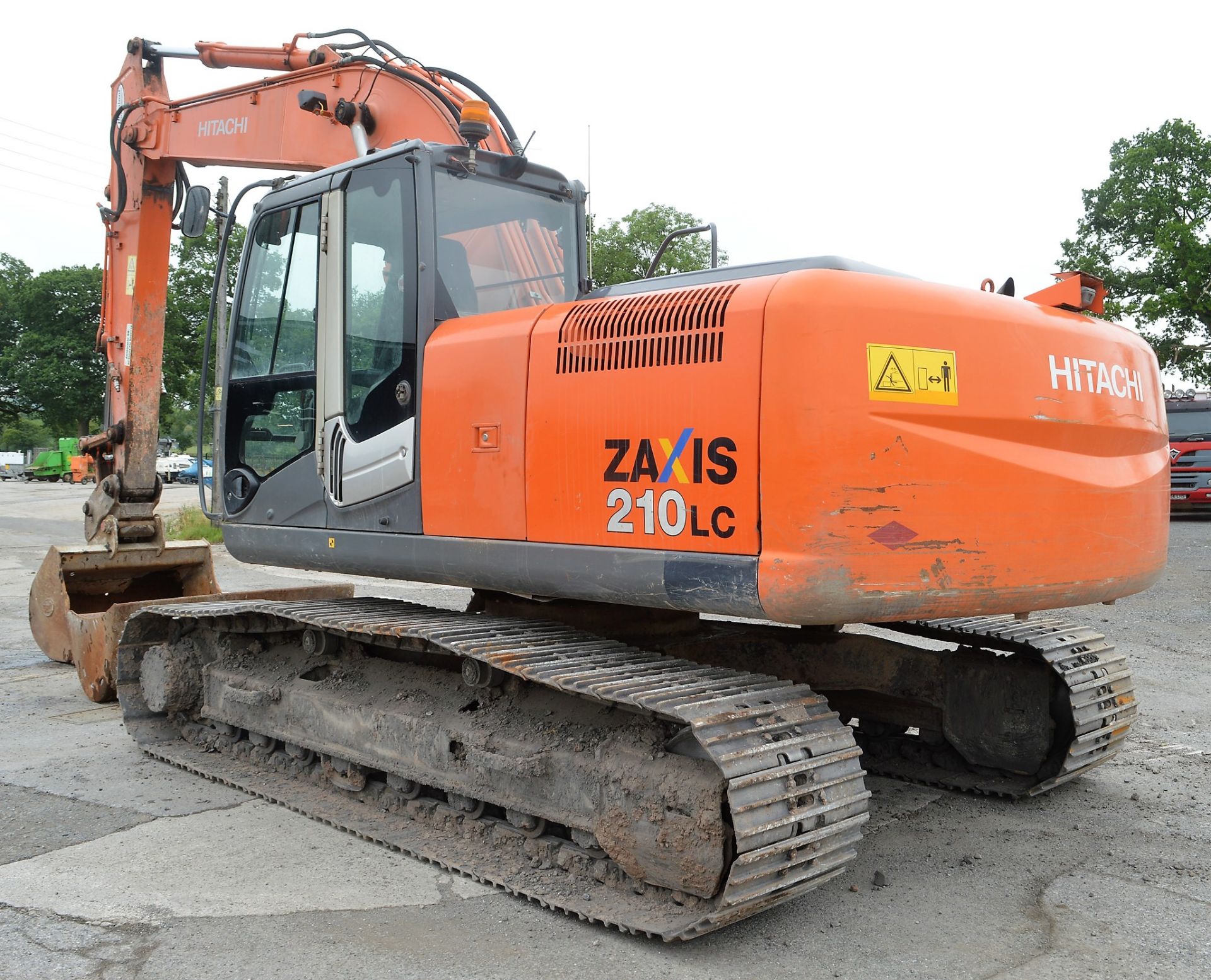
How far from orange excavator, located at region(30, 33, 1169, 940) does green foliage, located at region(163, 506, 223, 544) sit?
42.7ft

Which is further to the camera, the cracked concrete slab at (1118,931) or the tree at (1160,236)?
the tree at (1160,236)

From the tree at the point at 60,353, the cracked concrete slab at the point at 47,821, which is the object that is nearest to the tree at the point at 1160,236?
the cracked concrete slab at the point at 47,821

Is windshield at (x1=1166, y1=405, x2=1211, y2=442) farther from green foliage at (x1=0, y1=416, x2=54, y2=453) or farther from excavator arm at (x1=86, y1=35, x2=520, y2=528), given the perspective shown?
green foliage at (x1=0, y1=416, x2=54, y2=453)

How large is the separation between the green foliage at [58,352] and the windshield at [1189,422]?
4810 cm

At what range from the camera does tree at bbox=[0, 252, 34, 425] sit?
5484 cm

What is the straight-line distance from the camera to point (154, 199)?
7.16 meters

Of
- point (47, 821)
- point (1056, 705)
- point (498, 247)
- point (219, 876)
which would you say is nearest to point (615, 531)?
point (498, 247)

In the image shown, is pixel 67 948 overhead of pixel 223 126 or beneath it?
beneath

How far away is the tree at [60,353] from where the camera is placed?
5338cm

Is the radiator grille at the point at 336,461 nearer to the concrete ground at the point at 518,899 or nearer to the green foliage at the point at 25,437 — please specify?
the concrete ground at the point at 518,899

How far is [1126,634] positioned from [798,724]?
21.9 ft

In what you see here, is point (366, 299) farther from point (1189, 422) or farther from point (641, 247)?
point (641, 247)

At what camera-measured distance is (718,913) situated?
129 inches

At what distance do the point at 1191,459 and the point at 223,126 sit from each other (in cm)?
1739
